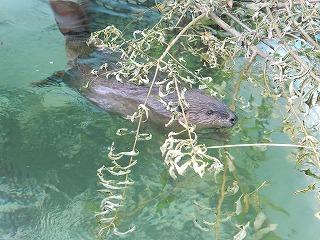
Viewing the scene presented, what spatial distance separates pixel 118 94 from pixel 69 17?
2.97 feet

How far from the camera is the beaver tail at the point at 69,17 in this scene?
329 cm

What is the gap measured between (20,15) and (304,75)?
9.35 feet

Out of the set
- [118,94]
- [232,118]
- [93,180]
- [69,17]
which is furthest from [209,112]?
[69,17]

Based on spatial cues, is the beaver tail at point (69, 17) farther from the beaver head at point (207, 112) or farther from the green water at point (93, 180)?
the beaver head at point (207, 112)

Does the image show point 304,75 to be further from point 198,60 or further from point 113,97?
point 198,60

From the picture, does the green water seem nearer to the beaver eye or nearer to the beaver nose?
the beaver nose

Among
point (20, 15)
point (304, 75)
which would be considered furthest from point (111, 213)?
point (20, 15)

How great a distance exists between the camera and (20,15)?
157 inches

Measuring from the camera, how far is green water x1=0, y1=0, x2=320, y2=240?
224cm

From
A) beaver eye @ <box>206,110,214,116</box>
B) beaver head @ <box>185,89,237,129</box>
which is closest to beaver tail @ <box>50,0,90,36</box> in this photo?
beaver head @ <box>185,89,237,129</box>

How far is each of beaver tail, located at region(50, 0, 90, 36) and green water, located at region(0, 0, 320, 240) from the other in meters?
0.43

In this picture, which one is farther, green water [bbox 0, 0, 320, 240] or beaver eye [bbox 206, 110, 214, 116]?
beaver eye [bbox 206, 110, 214, 116]

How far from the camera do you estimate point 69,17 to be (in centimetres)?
343

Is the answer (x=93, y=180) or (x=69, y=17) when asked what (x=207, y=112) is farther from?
(x=69, y=17)
